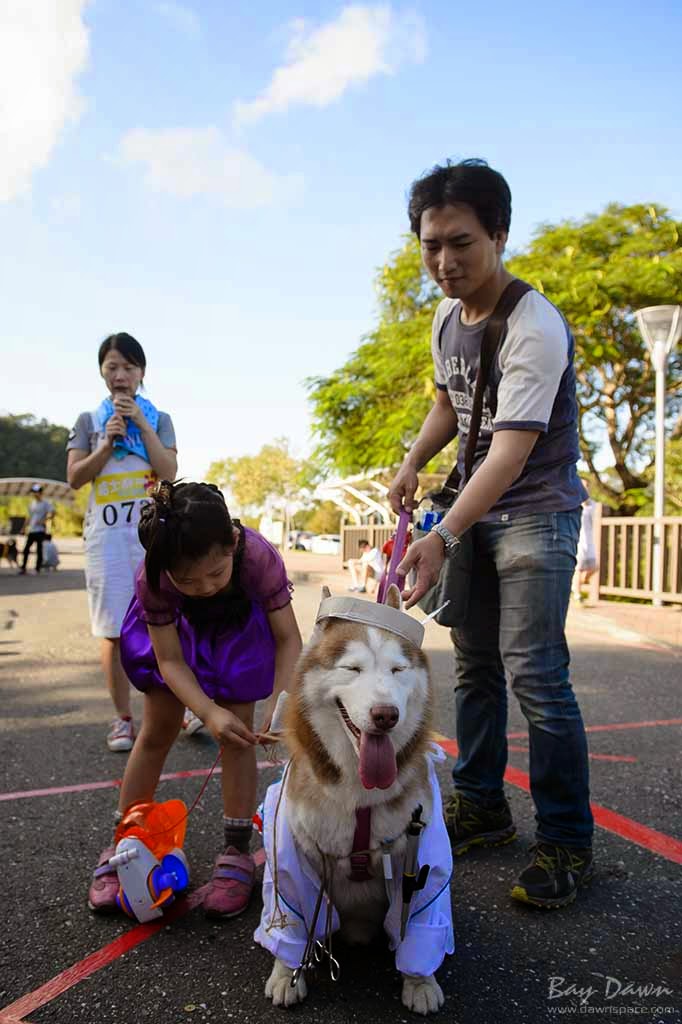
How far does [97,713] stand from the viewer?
514 cm

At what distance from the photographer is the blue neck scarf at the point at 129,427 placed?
161 inches

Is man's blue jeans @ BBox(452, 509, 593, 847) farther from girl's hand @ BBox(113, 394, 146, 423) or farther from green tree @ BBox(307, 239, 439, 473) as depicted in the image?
green tree @ BBox(307, 239, 439, 473)

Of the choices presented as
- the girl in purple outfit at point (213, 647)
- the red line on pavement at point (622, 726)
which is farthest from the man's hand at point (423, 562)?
the red line on pavement at point (622, 726)

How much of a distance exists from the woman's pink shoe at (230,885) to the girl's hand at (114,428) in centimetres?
223

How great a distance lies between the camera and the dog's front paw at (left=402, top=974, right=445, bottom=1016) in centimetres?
194

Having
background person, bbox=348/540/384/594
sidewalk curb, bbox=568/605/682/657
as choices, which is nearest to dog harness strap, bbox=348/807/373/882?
sidewalk curb, bbox=568/605/682/657

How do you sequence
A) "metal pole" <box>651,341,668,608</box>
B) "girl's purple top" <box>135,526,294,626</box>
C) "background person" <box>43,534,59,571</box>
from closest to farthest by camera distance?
1. "girl's purple top" <box>135,526,294,626</box>
2. "metal pole" <box>651,341,668,608</box>
3. "background person" <box>43,534,59,571</box>

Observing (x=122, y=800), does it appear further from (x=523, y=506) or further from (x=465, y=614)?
(x=523, y=506)

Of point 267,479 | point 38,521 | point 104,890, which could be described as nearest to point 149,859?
point 104,890

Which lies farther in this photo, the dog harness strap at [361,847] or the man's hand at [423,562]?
the man's hand at [423,562]

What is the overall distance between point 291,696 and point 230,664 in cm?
55

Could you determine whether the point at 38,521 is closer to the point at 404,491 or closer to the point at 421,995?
the point at 404,491

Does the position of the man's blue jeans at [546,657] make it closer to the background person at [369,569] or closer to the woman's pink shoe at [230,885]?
the woman's pink shoe at [230,885]

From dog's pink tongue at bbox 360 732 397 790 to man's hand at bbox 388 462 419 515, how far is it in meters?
→ 1.17
